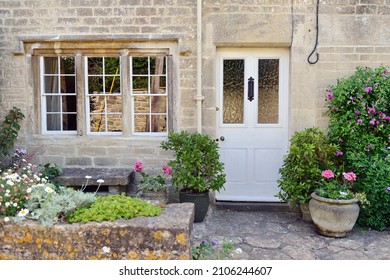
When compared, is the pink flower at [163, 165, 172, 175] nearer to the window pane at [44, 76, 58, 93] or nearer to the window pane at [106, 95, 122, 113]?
the window pane at [106, 95, 122, 113]

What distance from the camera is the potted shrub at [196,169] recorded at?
5820mm

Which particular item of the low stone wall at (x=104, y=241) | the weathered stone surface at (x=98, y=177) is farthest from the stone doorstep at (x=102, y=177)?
the low stone wall at (x=104, y=241)

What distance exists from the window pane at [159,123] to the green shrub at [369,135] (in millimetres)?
2621

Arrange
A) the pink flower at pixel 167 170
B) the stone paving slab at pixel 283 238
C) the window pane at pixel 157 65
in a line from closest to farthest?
the stone paving slab at pixel 283 238
the pink flower at pixel 167 170
the window pane at pixel 157 65

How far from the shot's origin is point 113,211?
3678 millimetres

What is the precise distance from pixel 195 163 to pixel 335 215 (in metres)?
1.95

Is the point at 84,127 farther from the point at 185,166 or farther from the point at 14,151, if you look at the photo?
the point at 185,166

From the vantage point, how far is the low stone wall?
11.2ft

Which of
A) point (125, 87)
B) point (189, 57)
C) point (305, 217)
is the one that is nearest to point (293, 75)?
point (189, 57)

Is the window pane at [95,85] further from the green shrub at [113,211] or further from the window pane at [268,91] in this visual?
the green shrub at [113,211]

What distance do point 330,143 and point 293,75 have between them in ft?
3.93

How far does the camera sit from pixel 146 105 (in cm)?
685

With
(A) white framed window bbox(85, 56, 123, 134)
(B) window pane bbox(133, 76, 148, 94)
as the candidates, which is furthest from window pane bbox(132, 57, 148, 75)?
(A) white framed window bbox(85, 56, 123, 134)

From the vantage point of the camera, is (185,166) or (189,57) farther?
(189,57)
